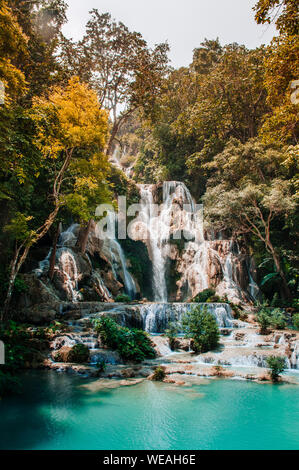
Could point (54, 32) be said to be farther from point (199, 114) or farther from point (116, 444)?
point (116, 444)

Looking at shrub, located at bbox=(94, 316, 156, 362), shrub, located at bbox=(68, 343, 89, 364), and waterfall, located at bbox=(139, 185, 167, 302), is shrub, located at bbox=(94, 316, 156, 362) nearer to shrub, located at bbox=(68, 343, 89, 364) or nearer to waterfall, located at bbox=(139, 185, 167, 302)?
shrub, located at bbox=(68, 343, 89, 364)

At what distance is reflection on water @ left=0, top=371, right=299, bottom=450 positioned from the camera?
408 cm

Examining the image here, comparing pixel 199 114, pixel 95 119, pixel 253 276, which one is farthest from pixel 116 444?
pixel 199 114

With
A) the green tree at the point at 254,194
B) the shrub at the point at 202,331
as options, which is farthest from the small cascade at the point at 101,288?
the green tree at the point at 254,194

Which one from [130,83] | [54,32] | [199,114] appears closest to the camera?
[130,83]

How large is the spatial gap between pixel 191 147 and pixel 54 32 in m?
14.8

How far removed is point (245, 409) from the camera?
5.28m

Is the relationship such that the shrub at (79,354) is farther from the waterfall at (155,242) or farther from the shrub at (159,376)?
the waterfall at (155,242)

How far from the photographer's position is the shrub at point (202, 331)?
927cm

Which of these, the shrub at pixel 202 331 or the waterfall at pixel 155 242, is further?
the waterfall at pixel 155 242

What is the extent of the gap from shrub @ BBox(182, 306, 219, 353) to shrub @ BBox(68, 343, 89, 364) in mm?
3525

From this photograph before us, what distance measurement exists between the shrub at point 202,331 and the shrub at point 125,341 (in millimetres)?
1502

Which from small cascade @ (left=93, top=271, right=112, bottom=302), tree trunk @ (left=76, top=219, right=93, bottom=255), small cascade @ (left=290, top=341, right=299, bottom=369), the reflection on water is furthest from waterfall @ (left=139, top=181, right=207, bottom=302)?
the reflection on water

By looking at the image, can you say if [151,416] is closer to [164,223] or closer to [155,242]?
[155,242]
